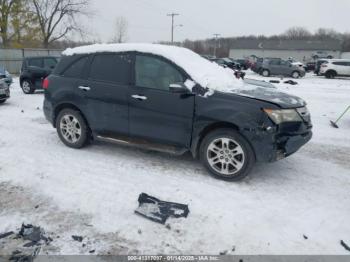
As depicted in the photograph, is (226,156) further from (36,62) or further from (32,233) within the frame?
(36,62)

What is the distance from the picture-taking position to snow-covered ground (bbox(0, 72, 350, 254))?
316 cm

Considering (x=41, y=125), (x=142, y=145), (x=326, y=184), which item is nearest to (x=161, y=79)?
(x=142, y=145)

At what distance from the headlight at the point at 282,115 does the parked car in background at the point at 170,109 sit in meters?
0.01

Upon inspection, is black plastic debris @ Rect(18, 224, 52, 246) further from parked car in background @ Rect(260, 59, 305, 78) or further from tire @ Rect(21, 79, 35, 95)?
parked car in background @ Rect(260, 59, 305, 78)

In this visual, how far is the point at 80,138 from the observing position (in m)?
5.68

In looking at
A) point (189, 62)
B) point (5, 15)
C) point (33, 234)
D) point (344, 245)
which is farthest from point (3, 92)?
point (5, 15)

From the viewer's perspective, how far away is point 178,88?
446cm

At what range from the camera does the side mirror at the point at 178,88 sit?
14.6ft

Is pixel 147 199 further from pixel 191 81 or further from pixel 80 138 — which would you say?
pixel 80 138

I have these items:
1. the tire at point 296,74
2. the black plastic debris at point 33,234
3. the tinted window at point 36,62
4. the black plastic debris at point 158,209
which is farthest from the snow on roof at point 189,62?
the tire at point 296,74

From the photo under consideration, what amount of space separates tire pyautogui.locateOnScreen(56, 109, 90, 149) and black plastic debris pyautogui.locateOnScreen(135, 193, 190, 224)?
7.24 feet

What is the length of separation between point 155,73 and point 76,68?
5.39ft

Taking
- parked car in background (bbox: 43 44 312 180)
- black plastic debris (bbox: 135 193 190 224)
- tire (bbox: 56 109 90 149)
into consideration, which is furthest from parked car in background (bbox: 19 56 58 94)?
black plastic debris (bbox: 135 193 190 224)

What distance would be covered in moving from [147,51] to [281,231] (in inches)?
126
